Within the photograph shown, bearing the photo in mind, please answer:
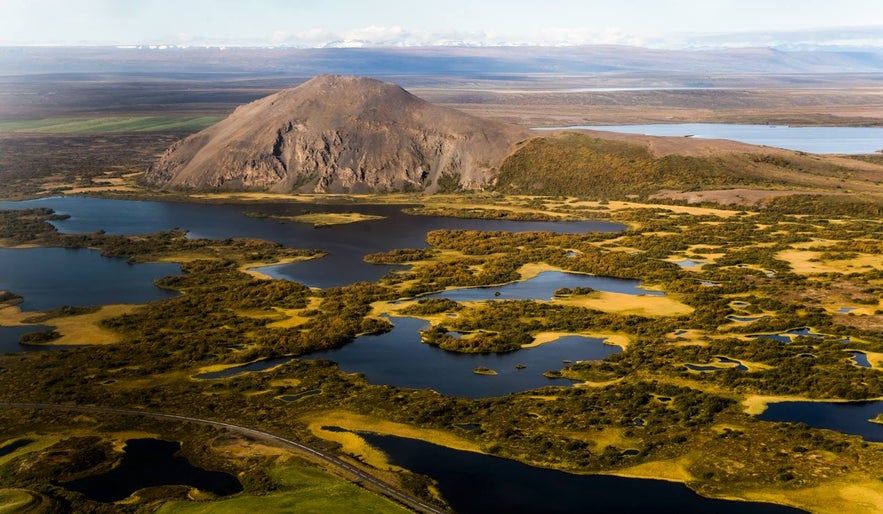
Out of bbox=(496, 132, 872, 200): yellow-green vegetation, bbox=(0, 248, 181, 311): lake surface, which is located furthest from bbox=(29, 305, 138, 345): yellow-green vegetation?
bbox=(496, 132, 872, 200): yellow-green vegetation

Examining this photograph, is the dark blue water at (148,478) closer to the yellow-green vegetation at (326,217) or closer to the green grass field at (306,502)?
the green grass field at (306,502)

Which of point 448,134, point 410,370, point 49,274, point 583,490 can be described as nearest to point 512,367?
point 410,370

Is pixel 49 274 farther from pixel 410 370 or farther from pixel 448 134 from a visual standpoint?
pixel 448 134

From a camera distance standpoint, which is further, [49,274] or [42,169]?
[42,169]

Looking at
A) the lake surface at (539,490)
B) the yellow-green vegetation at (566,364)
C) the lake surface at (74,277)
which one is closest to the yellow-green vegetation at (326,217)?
the yellow-green vegetation at (566,364)

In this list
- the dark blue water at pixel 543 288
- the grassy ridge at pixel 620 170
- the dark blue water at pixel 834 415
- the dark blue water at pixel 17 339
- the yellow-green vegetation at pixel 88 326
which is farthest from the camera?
the grassy ridge at pixel 620 170

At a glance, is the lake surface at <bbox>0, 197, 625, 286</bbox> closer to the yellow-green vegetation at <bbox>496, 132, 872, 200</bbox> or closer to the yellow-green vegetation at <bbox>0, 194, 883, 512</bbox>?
the yellow-green vegetation at <bbox>0, 194, 883, 512</bbox>
